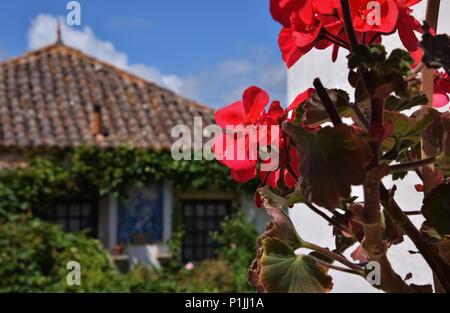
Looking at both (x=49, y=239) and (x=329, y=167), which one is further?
(x=49, y=239)

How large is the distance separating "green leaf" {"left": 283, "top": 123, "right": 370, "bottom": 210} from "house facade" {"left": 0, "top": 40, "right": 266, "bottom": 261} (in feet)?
28.9

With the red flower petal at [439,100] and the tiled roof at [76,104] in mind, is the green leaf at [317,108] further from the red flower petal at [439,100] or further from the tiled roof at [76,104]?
the tiled roof at [76,104]

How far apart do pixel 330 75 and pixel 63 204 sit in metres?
8.82

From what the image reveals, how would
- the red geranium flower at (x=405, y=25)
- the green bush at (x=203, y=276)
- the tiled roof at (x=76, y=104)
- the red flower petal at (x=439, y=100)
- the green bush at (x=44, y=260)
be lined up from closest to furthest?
the red geranium flower at (x=405, y=25), the red flower petal at (x=439, y=100), the green bush at (x=44, y=260), the green bush at (x=203, y=276), the tiled roof at (x=76, y=104)

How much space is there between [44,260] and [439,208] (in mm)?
7041

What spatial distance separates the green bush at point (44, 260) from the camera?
257 inches

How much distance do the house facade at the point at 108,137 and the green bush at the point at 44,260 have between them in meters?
1.58

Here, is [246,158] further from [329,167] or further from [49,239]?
[49,239]

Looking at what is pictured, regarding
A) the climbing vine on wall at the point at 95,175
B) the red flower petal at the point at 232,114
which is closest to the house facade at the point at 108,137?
the climbing vine on wall at the point at 95,175

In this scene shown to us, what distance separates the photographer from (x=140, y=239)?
9.79m

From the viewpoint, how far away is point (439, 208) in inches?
22.4

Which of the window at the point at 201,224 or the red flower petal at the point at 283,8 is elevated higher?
the red flower petal at the point at 283,8
